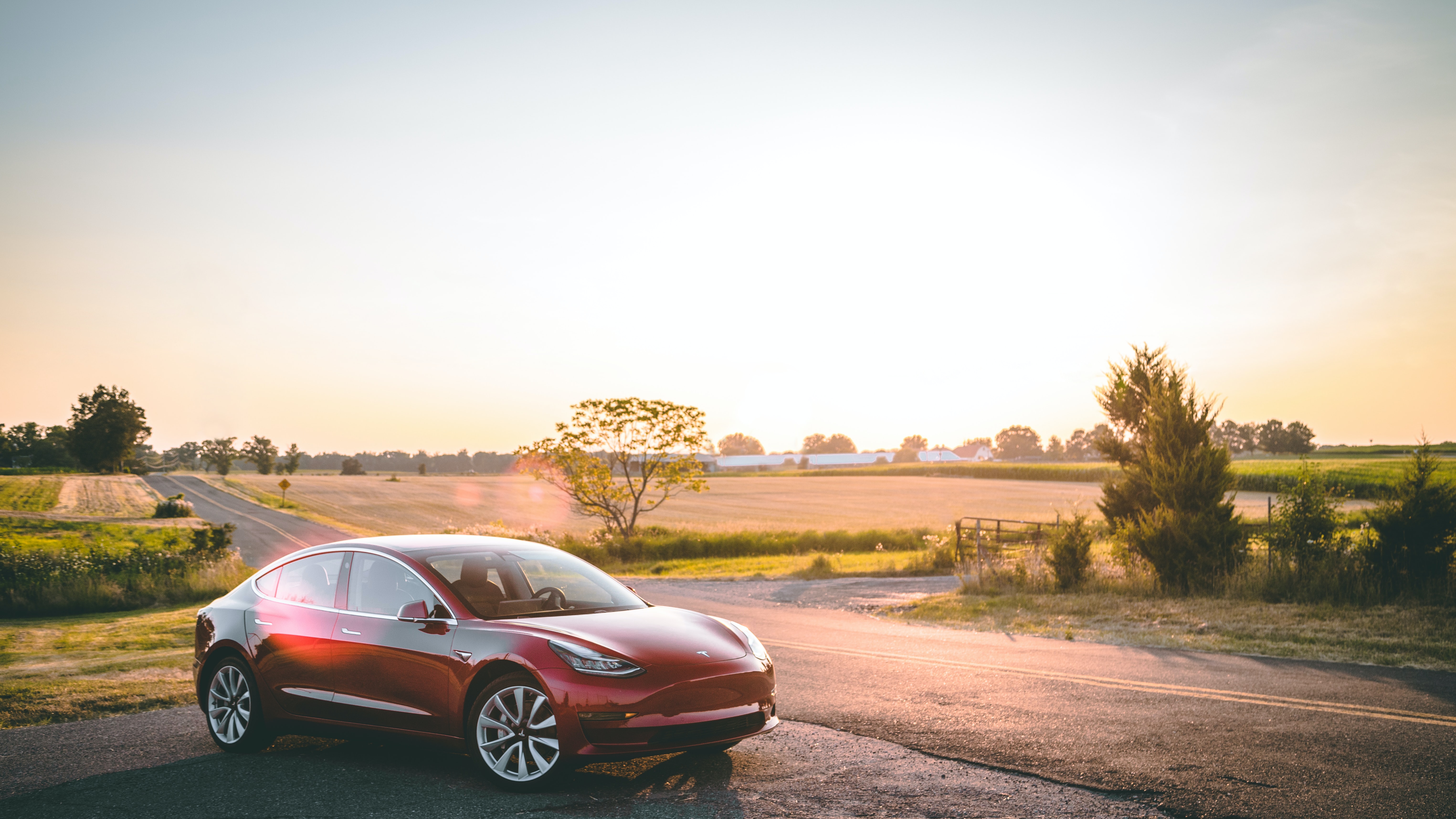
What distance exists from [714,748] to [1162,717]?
3.96 meters

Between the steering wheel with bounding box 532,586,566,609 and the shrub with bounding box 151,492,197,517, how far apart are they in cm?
6098

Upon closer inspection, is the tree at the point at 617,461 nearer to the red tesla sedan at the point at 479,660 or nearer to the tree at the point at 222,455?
the red tesla sedan at the point at 479,660

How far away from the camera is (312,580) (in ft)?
22.4

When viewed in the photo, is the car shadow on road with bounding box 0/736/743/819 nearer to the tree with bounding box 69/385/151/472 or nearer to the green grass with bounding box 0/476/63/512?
the green grass with bounding box 0/476/63/512

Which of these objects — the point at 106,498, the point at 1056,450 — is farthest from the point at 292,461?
the point at 1056,450

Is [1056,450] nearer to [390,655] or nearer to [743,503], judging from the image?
[743,503]

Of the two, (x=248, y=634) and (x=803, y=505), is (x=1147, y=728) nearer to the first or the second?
(x=248, y=634)

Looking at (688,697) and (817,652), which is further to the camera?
(817,652)

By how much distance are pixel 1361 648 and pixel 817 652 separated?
257 inches

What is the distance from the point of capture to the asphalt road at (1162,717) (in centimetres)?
544

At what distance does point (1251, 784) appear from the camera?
548cm

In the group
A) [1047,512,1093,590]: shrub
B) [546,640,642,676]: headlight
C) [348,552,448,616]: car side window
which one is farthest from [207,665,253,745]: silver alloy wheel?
[1047,512,1093,590]: shrub

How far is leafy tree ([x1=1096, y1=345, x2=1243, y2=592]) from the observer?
16.9 metres

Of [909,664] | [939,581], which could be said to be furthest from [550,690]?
[939,581]
